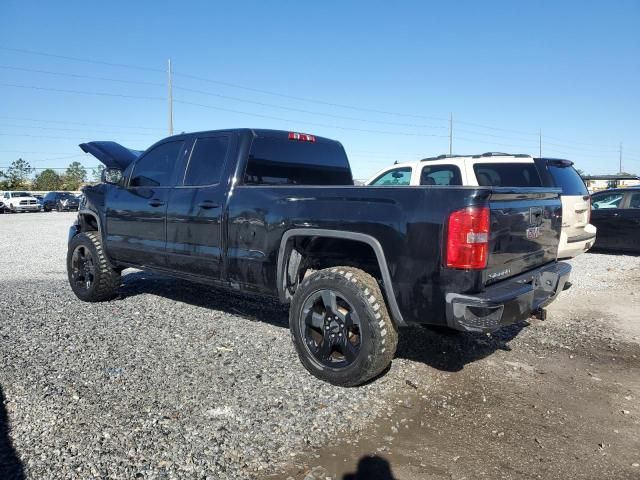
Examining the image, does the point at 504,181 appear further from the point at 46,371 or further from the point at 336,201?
the point at 46,371

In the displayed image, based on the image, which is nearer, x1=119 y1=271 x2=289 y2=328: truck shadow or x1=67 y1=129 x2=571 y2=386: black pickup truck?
x1=67 y1=129 x2=571 y2=386: black pickup truck

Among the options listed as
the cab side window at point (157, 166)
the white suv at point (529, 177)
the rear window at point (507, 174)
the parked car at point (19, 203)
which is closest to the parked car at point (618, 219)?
the white suv at point (529, 177)

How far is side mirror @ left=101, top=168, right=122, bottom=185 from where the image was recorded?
5.84m

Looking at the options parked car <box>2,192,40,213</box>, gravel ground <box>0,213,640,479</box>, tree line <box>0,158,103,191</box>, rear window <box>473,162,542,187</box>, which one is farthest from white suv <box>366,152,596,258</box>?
tree line <box>0,158,103,191</box>

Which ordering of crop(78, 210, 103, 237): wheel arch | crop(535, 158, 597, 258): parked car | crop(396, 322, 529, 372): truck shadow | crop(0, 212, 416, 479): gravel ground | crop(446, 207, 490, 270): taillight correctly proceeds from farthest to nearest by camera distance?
crop(535, 158, 597, 258): parked car, crop(78, 210, 103, 237): wheel arch, crop(396, 322, 529, 372): truck shadow, crop(446, 207, 490, 270): taillight, crop(0, 212, 416, 479): gravel ground

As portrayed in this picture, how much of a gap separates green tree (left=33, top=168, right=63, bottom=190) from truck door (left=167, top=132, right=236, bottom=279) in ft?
275

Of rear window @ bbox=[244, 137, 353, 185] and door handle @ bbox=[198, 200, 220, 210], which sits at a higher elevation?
rear window @ bbox=[244, 137, 353, 185]

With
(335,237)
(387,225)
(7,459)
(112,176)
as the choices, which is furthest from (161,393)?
(112,176)

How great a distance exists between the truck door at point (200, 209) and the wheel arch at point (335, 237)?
29.5 inches

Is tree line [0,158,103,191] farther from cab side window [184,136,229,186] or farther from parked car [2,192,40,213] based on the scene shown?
cab side window [184,136,229,186]

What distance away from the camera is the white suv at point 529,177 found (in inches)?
Result: 285

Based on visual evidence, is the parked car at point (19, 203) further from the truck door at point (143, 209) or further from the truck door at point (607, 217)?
the truck door at point (607, 217)

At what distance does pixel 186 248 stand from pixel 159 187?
2.86 feet

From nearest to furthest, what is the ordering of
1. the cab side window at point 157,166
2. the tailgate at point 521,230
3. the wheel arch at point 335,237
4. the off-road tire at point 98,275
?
the tailgate at point 521,230
the wheel arch at point 335,237
the cab side window at point 157,166
the off-road tire at point 98,275
